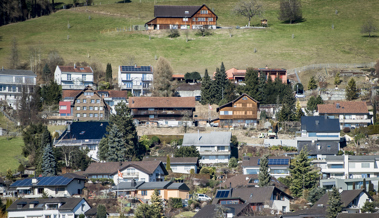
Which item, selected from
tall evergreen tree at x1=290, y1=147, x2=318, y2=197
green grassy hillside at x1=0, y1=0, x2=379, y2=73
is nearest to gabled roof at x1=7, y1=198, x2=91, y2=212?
tall evergreen tree at x1=290, y1=147, x2=318, y2=197

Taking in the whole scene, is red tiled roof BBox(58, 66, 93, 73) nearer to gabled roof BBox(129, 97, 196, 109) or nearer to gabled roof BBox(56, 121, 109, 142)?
gabled roof BBox(129, 97, 196, 109)

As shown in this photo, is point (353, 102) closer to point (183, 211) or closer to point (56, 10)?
point (183, 211)

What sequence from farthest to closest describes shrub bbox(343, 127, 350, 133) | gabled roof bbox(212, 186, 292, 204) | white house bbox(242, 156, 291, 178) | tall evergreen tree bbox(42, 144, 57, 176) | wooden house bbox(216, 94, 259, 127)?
wooden house bbox(216, 94, 259, 127) → shrub bbox(343, 127, 350, 133) → white house bbox(242, 156, 291, 178) → tall evergreen tree bbox(42, 144, 57, 176) → gabled roof bbox(212, 186, 292, 204)

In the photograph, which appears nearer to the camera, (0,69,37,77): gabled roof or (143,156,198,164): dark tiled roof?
(143,156,198,164): dark tiled roof

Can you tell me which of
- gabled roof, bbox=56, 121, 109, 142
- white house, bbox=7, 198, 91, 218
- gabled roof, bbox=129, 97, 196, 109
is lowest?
white house, bbox=7, 198, 91, 218

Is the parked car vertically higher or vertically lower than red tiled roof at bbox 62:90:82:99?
lower

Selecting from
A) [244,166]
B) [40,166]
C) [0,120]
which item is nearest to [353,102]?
[244,166]

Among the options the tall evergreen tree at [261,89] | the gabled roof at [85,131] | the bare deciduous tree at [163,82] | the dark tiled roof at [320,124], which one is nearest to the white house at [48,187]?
the gabled roof at [85,131]

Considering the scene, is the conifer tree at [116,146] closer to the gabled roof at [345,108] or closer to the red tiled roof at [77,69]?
the gabled roof at [345,108]
